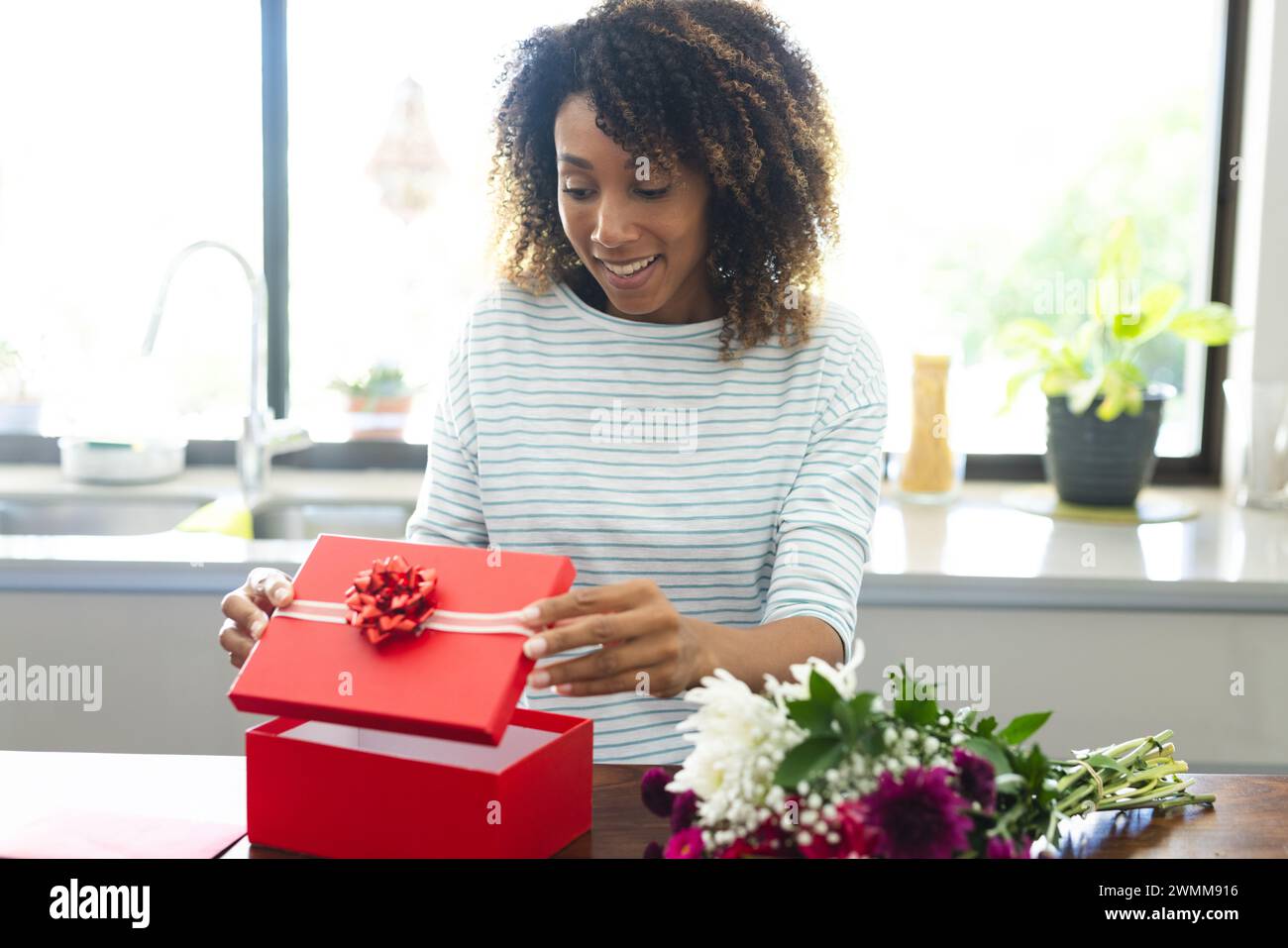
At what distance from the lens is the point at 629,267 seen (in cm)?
135

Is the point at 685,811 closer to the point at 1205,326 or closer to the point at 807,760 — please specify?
the point at 807,760

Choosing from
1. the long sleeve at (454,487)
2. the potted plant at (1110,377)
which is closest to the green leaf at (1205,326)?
the potted plant at (1110,377)

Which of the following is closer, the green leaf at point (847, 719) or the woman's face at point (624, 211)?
the green leaf at point (847, 719)

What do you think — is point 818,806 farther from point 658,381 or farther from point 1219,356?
point 1219,356

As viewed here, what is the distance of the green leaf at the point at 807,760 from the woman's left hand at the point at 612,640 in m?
0.24

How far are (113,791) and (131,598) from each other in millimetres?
880

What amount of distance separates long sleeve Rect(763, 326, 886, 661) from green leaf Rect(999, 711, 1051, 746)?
0.41 metres

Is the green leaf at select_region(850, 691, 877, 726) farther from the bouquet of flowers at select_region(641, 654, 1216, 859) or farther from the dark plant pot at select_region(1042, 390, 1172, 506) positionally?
the dark plant pot at select_region(1042, 390, 1172, 506)

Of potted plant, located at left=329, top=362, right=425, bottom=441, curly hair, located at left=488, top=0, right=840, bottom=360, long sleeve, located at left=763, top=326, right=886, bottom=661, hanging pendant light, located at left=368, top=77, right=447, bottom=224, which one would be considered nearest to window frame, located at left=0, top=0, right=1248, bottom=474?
potted plant, located at left=329, top=362, right=425, bottom=441

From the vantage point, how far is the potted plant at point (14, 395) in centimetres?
242

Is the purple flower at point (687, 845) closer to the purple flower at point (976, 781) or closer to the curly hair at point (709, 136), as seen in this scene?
the purple flower at point (976, 781)

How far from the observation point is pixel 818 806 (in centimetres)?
67

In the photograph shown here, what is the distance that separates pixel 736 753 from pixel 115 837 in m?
0.50

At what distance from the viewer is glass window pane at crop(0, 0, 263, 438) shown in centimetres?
246
